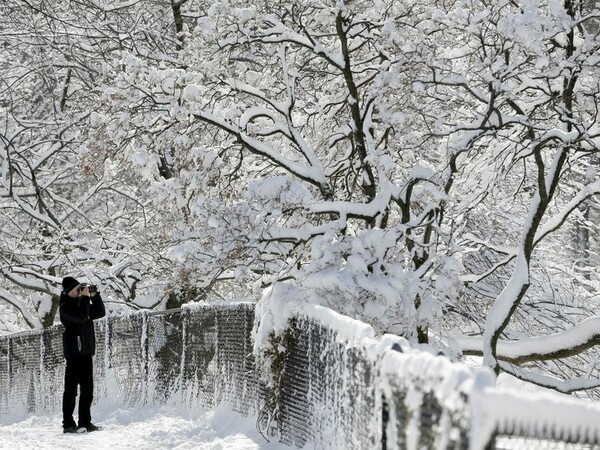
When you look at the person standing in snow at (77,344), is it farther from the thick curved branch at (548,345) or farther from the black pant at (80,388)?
the thick curved branch at (548,345)

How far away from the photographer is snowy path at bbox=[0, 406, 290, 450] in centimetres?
1043

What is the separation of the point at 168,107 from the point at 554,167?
16.5ft

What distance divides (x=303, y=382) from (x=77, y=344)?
377 centimetres

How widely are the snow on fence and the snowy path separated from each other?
0.19 m

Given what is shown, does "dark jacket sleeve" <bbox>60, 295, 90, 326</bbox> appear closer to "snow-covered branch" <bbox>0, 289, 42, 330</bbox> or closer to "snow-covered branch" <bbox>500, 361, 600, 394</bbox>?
"snow-covered branch" <bbox>500, 361, 600, 394</bbox>

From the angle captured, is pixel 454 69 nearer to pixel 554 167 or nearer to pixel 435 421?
pixel 554 167

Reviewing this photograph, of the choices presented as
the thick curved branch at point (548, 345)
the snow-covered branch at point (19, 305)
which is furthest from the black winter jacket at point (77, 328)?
the snow-covered branch at point (19, 305)

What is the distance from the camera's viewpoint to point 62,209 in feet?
80.5

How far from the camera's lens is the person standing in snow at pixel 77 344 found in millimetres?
11938

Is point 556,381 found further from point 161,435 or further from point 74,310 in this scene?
point 74,310

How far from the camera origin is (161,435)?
11438mm

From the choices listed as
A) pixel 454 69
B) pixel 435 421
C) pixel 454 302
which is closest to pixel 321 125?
pixel 454 69

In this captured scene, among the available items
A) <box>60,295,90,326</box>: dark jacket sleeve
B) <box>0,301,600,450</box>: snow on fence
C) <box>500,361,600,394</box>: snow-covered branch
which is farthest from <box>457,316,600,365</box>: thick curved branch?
<box>60,295,90,326</box>: dark jacket sleeve

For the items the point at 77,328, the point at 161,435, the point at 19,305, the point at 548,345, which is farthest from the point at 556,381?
the point at 19,305
